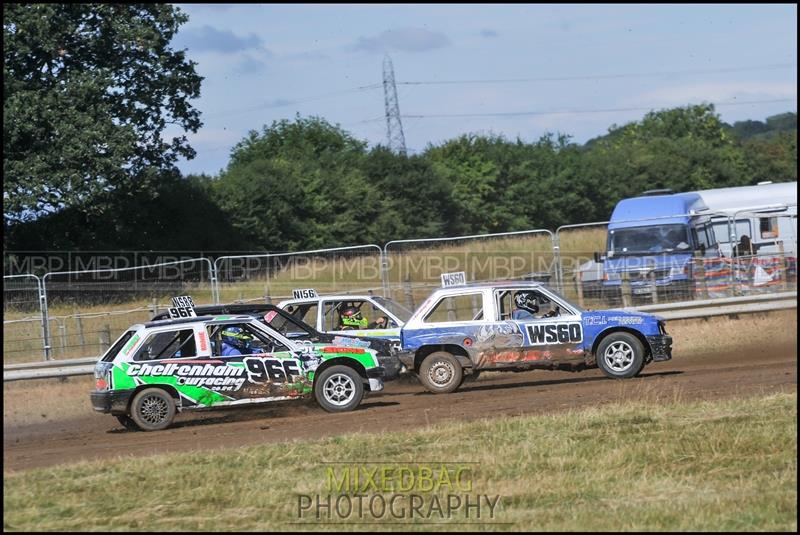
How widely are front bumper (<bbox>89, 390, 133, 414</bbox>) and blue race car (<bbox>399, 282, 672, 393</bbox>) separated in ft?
13.6

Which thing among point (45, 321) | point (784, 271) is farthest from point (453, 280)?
point (784, 271)

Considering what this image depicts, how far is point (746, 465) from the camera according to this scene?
9.51 metres

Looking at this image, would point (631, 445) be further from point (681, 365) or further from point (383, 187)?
point (383, 187)

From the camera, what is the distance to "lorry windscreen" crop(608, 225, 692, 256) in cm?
2548

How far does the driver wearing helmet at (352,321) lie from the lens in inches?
686

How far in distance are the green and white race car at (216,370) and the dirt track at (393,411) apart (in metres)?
0.34

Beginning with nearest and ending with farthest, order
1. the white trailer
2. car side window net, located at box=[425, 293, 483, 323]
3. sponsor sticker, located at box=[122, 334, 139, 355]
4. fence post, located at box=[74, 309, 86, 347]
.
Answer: sponsor sticker, located at box=[122, 334, 139, 355], car side window net, located at box=[425, 293, 483, 323], fence post, located at box=[74, 309, 86, 347], the white trailer

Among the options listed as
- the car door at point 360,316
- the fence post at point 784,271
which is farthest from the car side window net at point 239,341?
the fence post at point 784,271

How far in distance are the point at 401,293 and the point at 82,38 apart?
1684cm

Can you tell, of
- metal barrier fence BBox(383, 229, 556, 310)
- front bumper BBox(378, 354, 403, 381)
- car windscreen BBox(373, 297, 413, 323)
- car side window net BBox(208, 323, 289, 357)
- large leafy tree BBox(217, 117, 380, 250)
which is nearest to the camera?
car side window net BBox(208, 323, 289, 357)

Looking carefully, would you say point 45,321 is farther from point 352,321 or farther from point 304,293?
point 352,321

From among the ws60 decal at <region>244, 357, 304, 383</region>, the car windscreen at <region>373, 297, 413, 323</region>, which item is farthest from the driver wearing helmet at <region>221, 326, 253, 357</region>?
the car windscreen at <region>373, 297, 413, 323</region>

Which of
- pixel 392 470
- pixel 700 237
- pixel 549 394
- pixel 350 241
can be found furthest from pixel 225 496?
pixel 350 241

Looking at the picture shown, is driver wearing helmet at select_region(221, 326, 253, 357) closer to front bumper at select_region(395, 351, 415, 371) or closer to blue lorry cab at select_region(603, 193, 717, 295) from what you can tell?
front bumper at select_region(395, 351, 415, 371)
